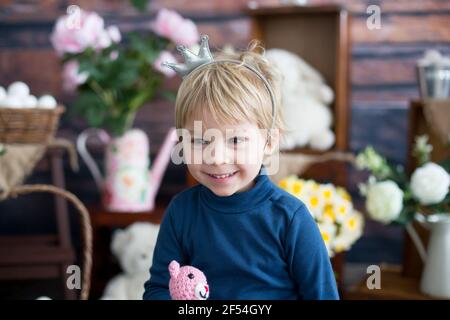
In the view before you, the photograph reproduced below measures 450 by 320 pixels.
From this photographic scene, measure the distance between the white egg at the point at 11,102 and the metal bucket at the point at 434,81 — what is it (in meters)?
1.04

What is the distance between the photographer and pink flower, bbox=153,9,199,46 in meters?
1.85

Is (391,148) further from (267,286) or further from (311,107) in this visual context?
(267,286)

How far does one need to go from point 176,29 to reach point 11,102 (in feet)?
1.70

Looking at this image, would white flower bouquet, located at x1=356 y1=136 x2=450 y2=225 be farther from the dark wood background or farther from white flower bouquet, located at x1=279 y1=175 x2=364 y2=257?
the dark wood background

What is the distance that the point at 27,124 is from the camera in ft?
5.45

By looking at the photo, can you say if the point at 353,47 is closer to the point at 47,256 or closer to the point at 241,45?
the point at 241,45

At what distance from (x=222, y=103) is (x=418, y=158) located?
973 mm

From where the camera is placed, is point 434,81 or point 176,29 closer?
point 434,81

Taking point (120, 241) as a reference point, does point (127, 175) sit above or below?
above

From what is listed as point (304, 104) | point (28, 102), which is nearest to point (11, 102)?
point (28, 102)

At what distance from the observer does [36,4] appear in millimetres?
2156

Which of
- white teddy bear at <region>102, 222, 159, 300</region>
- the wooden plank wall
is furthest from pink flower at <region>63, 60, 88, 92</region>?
white teddy bear at <region>102, 222, 159, 300</region>

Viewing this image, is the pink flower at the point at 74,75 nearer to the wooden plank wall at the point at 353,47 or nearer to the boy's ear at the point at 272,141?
the wooden plank wall at the point at 353,47

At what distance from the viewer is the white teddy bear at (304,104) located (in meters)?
1.81
